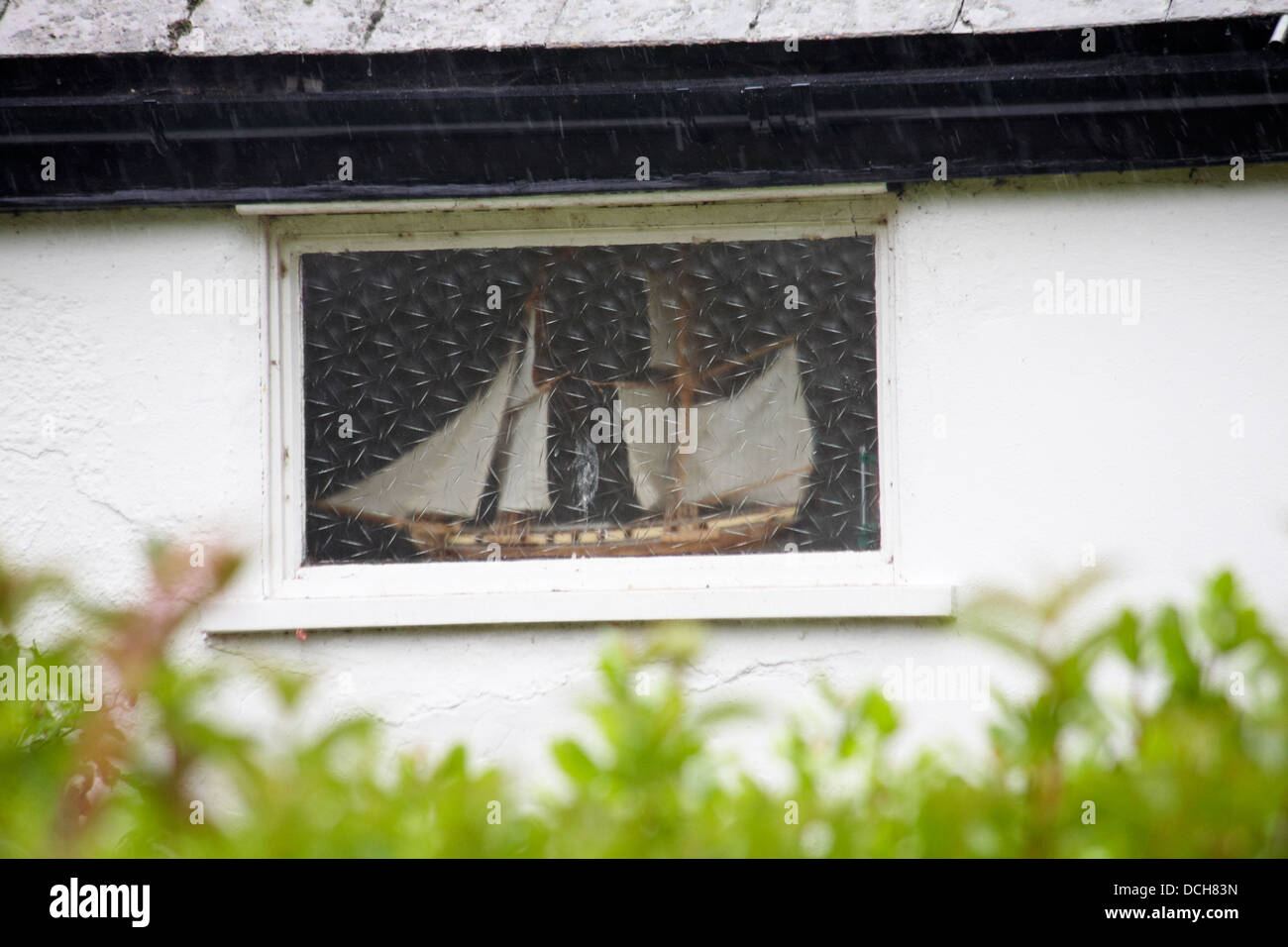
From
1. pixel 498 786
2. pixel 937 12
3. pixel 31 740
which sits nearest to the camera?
pixel 498 786

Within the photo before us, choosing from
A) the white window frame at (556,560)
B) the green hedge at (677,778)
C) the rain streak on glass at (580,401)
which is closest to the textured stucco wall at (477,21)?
the white window frame at (556,560)

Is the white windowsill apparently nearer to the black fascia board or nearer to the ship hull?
the ship hull

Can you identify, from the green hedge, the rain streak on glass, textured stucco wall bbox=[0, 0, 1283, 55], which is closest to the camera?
the green hedge

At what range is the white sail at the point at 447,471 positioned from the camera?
11.0ft

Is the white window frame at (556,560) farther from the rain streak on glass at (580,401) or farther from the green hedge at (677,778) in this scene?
the green hedge at (677,778)

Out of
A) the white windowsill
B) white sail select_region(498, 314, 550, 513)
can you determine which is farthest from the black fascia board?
the white windowsill

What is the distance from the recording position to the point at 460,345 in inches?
132

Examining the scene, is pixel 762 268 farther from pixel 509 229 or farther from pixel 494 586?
pixel 494 586

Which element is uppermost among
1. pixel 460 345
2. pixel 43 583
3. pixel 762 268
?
pixel 762 268

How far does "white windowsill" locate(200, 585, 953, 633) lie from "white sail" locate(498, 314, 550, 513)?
0.38 meters

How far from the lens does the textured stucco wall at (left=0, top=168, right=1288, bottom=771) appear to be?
304 centimetres

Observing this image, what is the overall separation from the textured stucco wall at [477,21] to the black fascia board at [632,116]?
0.05 metres

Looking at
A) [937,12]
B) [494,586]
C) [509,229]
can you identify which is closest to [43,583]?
[494,586]

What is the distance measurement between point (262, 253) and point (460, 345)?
2.43ft
